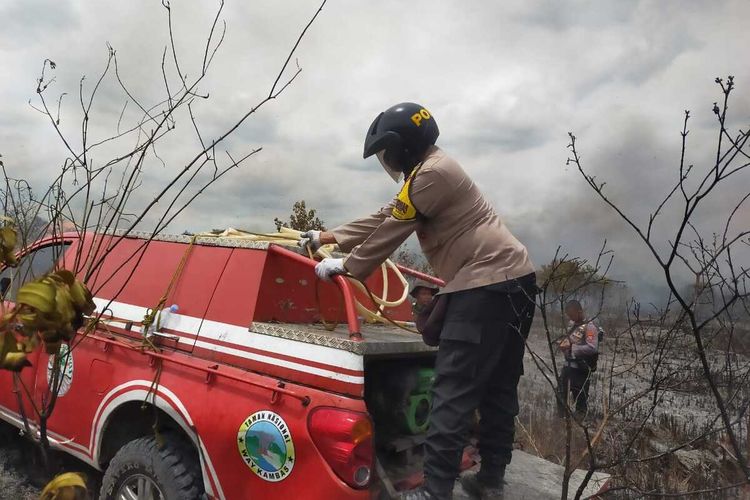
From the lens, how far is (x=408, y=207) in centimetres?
262

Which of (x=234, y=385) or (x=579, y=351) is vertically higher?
(x=579, y=351)

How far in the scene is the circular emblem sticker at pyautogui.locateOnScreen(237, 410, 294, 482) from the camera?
7.44ft

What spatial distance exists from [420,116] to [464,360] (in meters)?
1.35

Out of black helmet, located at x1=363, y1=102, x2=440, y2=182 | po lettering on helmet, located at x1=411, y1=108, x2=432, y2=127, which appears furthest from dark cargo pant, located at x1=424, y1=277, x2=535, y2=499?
po lettering on helmet, located at x1=411, y1=108, x2=432, y2=127

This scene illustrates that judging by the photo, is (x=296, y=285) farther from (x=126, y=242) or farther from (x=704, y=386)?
(x=704, y=386)

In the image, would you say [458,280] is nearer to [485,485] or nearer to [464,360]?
[464,360]

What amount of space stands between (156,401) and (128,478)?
0.46 m

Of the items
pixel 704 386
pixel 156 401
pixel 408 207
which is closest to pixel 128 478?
pixel 156 401

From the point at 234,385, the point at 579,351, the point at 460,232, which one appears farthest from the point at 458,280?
the point at 579,351

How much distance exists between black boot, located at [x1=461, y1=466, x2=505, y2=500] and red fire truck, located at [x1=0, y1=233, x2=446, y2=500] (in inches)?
12.3

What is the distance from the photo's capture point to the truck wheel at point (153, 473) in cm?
255

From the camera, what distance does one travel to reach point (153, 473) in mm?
2609

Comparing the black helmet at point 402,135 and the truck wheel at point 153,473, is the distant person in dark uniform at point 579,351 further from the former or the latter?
the truck wheel at point 153,473

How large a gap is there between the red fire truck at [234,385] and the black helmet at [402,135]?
745 mm
